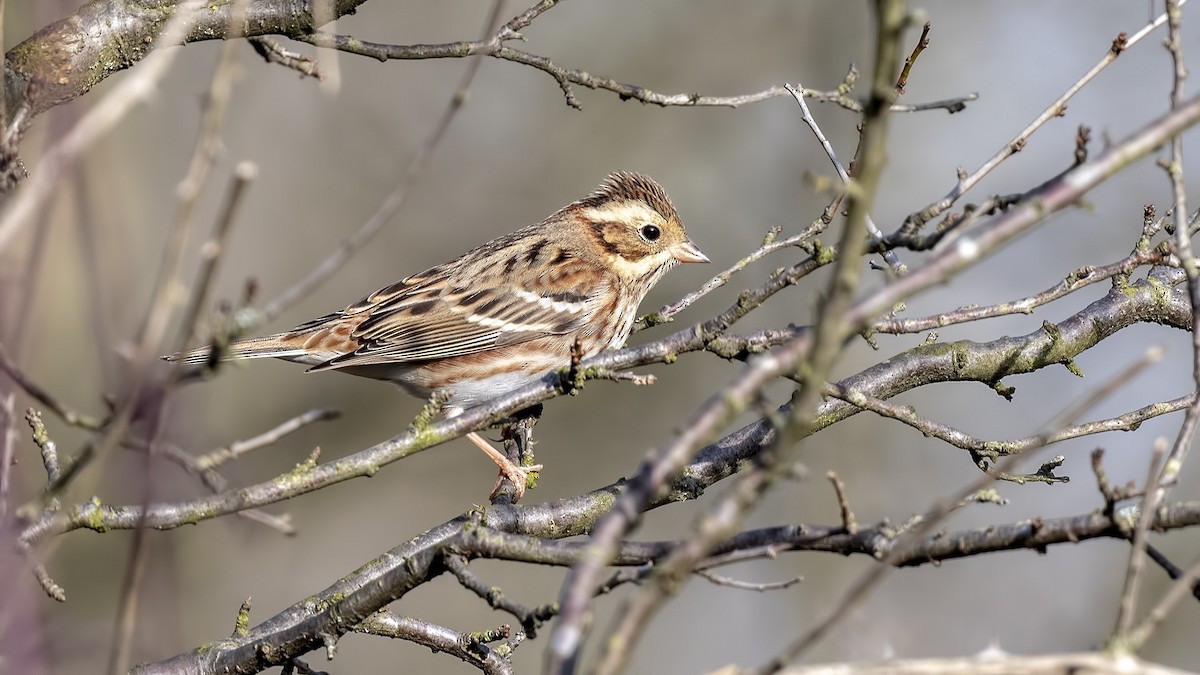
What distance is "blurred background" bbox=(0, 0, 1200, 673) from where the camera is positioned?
1018 cm

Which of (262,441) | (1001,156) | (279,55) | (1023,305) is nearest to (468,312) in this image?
(279,55)

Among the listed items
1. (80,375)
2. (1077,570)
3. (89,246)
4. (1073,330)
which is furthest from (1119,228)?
(89,246)

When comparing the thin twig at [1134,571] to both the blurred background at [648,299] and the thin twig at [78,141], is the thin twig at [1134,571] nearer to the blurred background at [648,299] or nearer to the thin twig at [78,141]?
the thin twig at [78,141]

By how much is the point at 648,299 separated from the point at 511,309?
4.06 meters

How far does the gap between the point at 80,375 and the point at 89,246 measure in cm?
848

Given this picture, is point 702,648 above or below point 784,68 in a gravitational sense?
below

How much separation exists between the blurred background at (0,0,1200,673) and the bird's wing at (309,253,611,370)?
3328mm

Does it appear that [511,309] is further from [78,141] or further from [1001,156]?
[78,141]

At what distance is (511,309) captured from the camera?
6555 mm

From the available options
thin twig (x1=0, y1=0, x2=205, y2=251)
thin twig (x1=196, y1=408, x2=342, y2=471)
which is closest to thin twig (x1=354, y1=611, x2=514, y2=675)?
thin twig (x1=196, y1=408, x2=342, y2=471)

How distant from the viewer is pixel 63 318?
31.2 ft

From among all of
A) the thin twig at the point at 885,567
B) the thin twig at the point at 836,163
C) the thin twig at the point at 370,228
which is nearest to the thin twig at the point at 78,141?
the thin twig at the point at 370,228

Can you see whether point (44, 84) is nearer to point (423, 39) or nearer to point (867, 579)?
point (867, 579)

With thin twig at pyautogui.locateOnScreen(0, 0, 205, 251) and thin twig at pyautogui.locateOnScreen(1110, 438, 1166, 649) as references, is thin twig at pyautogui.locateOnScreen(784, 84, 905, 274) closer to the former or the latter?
thin twig at pyautogui.locateOnScreen(1110, 438, 1166, 649)
